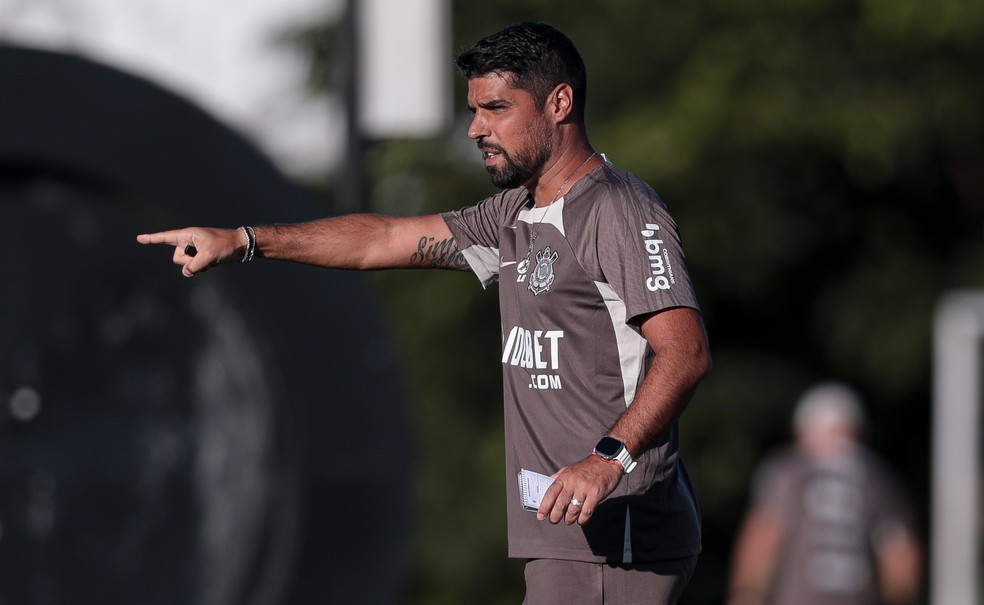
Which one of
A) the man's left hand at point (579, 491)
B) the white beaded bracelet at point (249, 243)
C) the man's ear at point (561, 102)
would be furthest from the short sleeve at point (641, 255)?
the white beaded bracelet at point (249, 243)

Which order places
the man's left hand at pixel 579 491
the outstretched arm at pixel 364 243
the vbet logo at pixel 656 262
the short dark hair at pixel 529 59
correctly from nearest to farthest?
the man's left hand at pixel 579 491, the vbet logo at pixel 656 262, the short dark hair at pixel 529 59, the outstretched arm at pixel 364 243

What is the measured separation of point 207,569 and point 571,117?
3558 mm

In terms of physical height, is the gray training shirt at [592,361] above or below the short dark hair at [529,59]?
below

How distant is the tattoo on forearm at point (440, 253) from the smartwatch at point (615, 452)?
3.03 ft

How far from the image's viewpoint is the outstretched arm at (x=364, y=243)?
4.17 meters

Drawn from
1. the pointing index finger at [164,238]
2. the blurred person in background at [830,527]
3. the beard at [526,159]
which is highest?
the beard at [526,159]

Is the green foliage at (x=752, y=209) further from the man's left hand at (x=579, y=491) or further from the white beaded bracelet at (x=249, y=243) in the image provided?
the man's left hand at (x=579, y=491)

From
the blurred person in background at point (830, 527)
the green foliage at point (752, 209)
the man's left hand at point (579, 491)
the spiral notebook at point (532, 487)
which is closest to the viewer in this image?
the man's left hand at point (579, 491)

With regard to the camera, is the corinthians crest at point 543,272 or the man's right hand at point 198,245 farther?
the man's right hand at point 198,245

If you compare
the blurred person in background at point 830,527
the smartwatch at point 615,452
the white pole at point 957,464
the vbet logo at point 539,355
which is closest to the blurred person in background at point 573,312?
the vbet logo at point 539,355

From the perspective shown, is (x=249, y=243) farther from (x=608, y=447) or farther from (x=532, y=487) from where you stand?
(x=608, y=447)

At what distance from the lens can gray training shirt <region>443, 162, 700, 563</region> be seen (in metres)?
3.71

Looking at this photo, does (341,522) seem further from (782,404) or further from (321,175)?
(782,404)

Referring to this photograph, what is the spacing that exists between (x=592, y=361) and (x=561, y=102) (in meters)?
0.60
